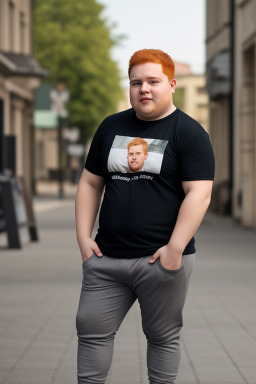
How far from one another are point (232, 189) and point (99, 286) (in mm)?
21025

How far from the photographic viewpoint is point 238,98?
23.9 metres

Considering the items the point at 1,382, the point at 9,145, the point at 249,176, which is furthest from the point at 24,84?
the point at 1,382

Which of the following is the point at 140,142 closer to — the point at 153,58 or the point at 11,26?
the point at 153,58

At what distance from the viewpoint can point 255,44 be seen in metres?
21.5

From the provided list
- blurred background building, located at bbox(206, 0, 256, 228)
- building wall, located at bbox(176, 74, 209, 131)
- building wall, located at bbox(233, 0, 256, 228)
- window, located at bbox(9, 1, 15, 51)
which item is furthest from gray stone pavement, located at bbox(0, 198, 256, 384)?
building wall, located at bbox(176, 74, 209, 131)

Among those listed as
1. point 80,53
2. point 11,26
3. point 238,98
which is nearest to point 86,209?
point 238,98

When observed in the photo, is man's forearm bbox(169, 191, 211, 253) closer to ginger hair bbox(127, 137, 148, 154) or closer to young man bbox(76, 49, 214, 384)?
young man bbox(76, 49, 214, 384)

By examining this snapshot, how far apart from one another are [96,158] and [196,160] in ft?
1.62

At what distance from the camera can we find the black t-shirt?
4168 millimetres

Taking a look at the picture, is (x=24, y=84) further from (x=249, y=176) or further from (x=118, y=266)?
(x=118, y=266)

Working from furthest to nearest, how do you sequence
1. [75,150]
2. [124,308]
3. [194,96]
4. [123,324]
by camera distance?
[194,96] < [75,150] < [123,324] < [124,308]

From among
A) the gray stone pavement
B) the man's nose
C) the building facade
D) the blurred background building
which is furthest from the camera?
the building facade

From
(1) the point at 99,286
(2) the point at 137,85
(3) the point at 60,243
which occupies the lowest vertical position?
(3) the point at 60,243

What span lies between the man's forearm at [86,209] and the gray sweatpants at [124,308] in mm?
125
